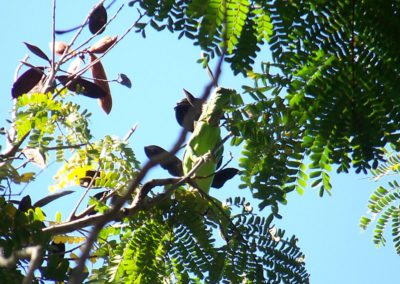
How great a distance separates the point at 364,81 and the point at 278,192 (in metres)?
0.43

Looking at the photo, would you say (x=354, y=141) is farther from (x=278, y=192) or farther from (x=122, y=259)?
(x=122, y=259)

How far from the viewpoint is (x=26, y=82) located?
11.2 ft

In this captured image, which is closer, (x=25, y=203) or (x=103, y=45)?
(x=25, y=203)

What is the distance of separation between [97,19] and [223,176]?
4.03 feet

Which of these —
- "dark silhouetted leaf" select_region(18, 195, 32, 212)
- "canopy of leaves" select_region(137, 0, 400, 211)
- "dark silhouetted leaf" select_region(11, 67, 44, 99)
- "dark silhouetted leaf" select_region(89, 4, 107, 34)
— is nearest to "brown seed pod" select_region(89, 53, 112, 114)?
"dark silhouetted leaf" select_region(89, 4, 107, 34)

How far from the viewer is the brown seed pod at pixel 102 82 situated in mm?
3586

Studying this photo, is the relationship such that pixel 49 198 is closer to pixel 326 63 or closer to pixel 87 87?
pixel 87 87

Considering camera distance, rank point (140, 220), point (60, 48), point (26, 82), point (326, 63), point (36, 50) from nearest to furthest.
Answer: point (326, 63) < point (140, 220) < point (26, 82) < point (36, 50) < point (60, 48)

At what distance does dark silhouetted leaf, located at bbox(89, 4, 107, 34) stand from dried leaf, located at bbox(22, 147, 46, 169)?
94 centimetres

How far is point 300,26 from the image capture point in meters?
1.99

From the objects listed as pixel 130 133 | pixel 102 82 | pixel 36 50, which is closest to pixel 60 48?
pixel 36 50

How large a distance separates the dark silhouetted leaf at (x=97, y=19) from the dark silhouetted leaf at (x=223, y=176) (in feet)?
3.84

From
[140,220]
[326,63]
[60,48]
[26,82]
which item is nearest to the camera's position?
[326,63]

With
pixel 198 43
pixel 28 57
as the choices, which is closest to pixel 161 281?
pixel 198 43
